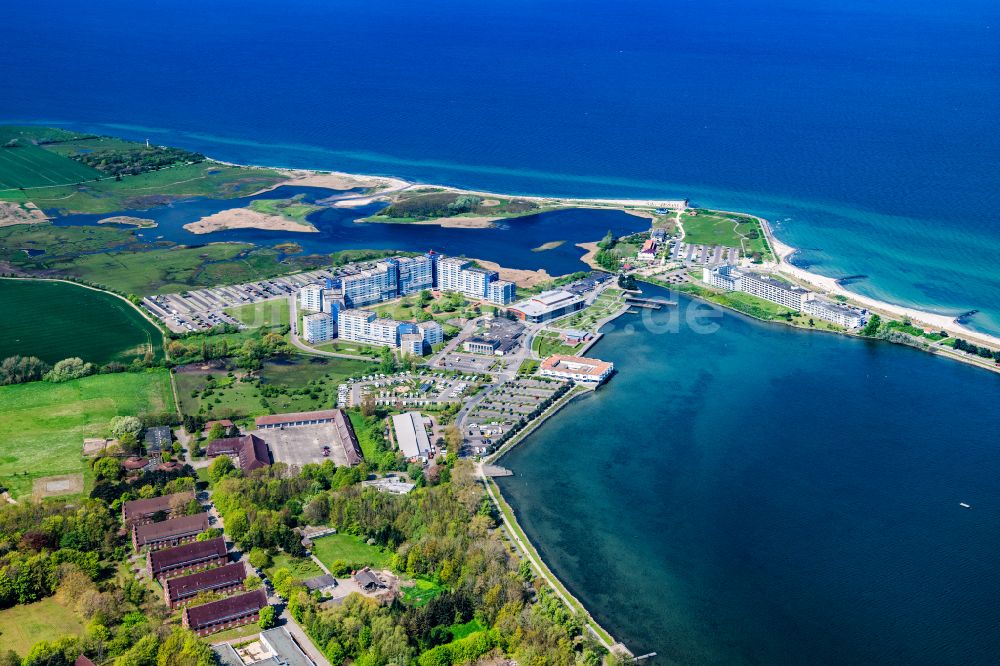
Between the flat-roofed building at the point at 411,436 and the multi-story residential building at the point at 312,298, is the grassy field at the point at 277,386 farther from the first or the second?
the multi-story residential building at the point at 312,298

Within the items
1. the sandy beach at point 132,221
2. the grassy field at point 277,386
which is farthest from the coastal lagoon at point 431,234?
the grassy field at point 277,386

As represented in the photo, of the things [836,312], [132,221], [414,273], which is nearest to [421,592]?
[414,273]

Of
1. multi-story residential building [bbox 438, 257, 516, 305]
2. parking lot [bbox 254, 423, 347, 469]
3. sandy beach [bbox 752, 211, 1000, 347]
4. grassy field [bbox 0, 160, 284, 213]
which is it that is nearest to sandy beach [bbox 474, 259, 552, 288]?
multi-story residential building [bbox 438, 257, 516, 305]

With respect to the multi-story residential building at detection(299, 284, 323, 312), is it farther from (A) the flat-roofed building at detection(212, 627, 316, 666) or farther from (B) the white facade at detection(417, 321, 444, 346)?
(A) the flat-roofed building at detection(212, 627, 316, 666)

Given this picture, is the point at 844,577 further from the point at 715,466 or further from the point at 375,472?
the point at 375,472

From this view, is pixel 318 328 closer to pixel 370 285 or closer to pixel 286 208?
pixel 370 285

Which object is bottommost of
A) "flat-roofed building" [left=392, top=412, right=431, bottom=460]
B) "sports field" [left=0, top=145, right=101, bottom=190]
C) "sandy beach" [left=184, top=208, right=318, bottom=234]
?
"flat-roofed building" [left=392, top=412, right=431, bottom=460]
